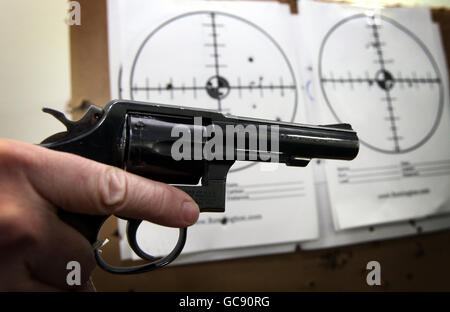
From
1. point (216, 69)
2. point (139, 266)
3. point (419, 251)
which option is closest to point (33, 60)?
point (216, 69)

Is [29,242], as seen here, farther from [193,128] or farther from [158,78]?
[158,78]

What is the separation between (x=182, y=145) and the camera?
61 cm

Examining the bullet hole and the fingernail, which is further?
the bullet hole

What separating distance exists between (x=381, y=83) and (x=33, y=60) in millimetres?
1181

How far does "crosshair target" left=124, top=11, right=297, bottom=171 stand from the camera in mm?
919

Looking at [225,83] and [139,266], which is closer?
[139,266]

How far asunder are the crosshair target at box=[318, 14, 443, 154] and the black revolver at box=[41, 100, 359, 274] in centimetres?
44

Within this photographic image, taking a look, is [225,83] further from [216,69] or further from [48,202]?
[48,202]

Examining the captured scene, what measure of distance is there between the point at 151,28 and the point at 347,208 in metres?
0.86

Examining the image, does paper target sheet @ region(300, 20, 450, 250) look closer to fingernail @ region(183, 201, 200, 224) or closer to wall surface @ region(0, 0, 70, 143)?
fingernail @ region(183, 201, 200, 224)

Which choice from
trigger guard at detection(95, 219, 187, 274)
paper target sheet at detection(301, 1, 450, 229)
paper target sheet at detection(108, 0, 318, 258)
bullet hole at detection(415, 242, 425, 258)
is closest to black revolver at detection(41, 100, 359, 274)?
trigger guard at detection(95, 219, 187, 274)

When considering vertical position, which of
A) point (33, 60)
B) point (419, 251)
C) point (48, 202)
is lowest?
point (419, 251)
